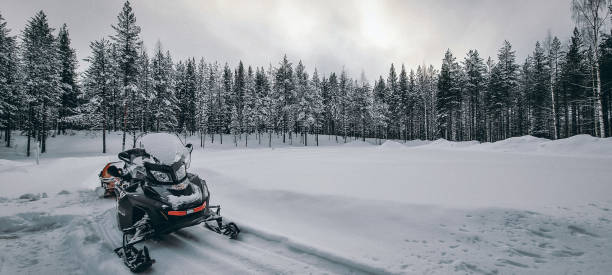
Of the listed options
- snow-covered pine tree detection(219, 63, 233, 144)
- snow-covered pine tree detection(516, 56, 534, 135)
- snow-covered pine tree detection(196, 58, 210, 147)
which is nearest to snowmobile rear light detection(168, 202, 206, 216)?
snow-covered pine tree detection(196, 58, 210, 147)

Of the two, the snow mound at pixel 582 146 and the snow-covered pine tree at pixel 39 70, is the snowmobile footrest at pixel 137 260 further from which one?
the snow-covered pine tree at pixel 39 70

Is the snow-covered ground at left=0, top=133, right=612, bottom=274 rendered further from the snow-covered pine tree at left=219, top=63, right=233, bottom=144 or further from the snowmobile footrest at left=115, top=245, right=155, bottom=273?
the snow-covered pine tree at left=219, top=63, right=233, bottom=144

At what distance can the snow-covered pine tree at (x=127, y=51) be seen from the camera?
2717cm

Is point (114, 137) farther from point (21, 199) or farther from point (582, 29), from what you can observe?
point (582, 29)

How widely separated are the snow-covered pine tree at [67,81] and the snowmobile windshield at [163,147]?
44128 mm

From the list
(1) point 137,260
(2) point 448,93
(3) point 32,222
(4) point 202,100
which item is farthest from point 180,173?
(4) point 202,100

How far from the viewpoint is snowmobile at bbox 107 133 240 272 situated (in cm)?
390

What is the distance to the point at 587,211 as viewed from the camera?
4441 millimetres

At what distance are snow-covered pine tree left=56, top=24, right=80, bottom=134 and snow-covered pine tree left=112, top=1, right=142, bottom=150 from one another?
51.1ft

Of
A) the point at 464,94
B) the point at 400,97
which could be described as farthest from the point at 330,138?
the point at 464,94

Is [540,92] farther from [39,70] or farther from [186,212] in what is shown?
[39,70]

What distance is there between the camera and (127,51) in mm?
27391

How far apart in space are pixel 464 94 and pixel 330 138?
91.5 feet

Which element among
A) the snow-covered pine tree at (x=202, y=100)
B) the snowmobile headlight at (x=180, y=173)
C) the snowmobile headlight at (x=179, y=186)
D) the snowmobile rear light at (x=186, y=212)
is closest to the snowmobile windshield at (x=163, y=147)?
the snowmobile headlight at (x=180, y=173)
